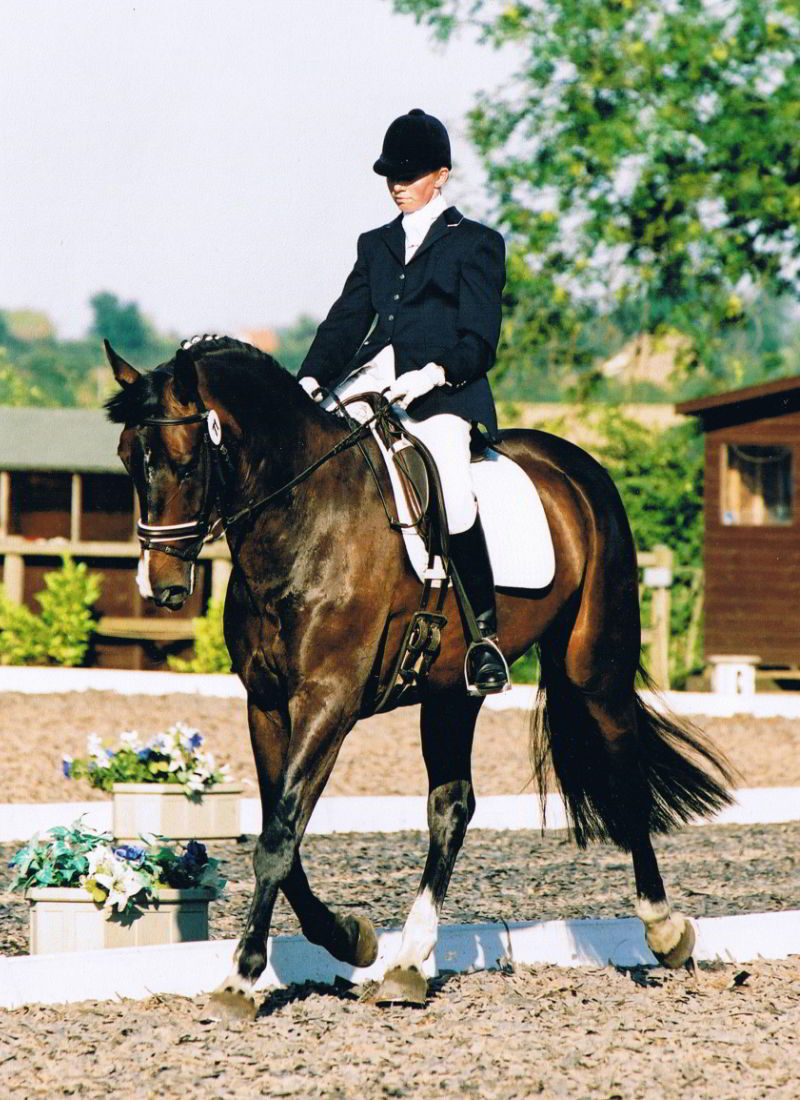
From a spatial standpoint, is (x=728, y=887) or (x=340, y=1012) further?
(x=728, y=887)

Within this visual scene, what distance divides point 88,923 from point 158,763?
12.2 ft

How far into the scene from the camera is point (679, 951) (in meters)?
6.21

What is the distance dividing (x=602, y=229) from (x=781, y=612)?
18.3ft

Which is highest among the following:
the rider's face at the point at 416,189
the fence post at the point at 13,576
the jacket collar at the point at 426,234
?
the rider's face at the point at 416,189

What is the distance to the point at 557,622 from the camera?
6.50 metres

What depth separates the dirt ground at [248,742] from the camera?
12.0 meters

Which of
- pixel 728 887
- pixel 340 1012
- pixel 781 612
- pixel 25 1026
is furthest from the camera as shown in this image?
pixel 781 612

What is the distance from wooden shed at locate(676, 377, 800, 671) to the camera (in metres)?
21.2

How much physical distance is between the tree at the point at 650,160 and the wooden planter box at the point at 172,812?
→ 13.9m

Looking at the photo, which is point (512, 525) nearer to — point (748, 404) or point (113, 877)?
point (113, 877)

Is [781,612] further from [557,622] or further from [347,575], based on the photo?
[347,575]

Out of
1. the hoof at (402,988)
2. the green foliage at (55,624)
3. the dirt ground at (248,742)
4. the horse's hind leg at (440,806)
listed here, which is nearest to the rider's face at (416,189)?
the horse's hind leg at (440,806)

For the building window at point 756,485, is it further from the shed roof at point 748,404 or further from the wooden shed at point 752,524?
the shed roof at point 748,404

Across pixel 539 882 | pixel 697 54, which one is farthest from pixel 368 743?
pixel 697 54
